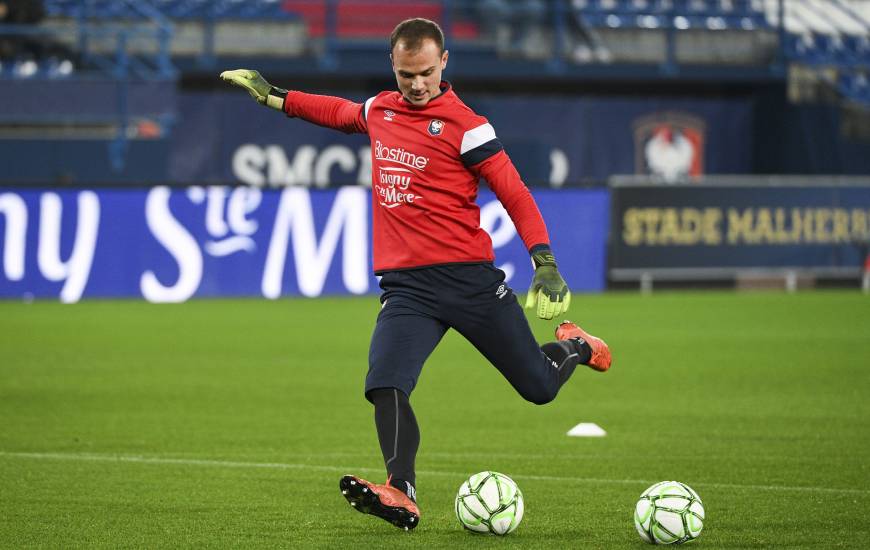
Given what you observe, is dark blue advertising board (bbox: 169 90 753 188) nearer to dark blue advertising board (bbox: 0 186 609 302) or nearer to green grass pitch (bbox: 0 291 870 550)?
dark blue advertising board (bbox: 0 186 609 302)

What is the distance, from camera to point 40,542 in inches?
254

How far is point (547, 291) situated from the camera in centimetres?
654

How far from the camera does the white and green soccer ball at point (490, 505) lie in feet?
21.5

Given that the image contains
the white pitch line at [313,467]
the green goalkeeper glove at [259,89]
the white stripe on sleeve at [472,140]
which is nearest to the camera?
the white stripe on sleeve at [472,140]

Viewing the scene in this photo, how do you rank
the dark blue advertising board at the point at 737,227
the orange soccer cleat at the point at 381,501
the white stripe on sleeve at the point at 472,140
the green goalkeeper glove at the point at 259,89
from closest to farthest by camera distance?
1. the orange soccer cleat at the point at 381,501
2. the white stripe on sleeve at the point at 472,140
3. the green goalkeeper glove at the point at 259,89
4. the dark blue advertising board at the point at 737,227

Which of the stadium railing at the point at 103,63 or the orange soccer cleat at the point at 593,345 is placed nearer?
the orange soccer cleat at the point at 593,345

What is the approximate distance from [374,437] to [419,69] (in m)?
3.96

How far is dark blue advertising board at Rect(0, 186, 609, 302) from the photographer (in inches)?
830

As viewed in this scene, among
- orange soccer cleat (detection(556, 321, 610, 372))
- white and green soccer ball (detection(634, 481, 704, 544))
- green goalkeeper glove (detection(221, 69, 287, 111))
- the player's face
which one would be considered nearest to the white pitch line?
orange soccer cleat (detection(556, 321, 610, 372))

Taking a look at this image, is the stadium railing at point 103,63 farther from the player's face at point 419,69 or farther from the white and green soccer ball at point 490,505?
the white and green soccer ball at point 490,505

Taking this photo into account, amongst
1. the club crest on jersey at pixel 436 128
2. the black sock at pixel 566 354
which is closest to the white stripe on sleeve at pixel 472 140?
the club crest on jersey at pixel 436 128

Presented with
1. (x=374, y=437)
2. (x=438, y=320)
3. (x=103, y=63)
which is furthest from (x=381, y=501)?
(x=103, y=63)

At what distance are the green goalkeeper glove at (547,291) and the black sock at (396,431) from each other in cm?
68

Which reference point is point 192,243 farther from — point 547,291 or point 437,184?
point 547,291
